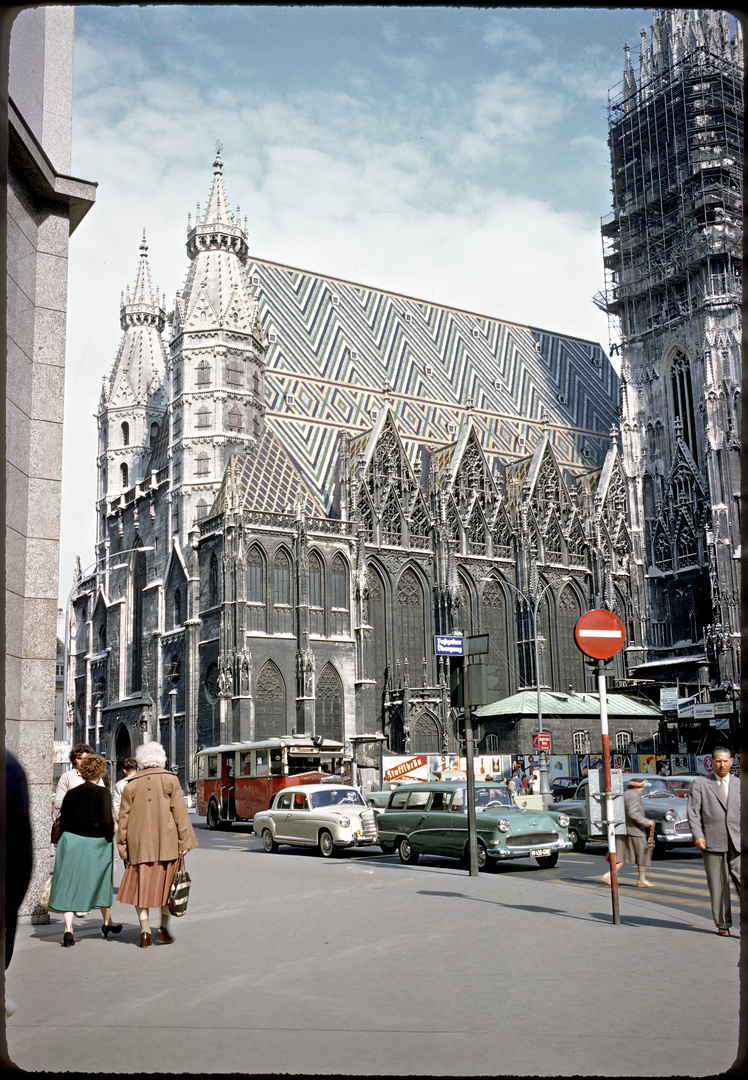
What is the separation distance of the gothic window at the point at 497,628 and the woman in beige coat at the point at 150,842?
A: 49.1 meters

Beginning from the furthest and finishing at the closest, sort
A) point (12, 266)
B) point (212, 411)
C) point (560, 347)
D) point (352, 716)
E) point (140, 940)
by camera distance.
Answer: point (560, 347) → point (212, 411) → point (352, 716) → point (12, 266) → point (140, 940)

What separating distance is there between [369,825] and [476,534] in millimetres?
38827

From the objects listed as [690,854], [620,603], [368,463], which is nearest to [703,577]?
[620,603]

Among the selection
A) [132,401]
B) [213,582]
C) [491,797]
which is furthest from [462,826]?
[132,401]

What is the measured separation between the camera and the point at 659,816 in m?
20.7

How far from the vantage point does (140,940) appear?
10328mm

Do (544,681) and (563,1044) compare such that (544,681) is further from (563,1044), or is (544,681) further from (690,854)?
(563,1044)

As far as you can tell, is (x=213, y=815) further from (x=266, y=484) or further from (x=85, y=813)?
(x=85, y=813)

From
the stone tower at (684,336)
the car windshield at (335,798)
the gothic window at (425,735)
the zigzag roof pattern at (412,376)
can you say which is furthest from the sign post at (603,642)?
the stone tower at (684,336)

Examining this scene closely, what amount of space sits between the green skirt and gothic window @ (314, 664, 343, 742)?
4030cm

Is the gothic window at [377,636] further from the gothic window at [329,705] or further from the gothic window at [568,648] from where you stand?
the gothic window at [568,648]

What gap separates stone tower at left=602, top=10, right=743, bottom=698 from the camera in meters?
62.7

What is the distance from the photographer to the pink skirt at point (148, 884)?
10273 mm

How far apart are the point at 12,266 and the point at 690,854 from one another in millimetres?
17065
